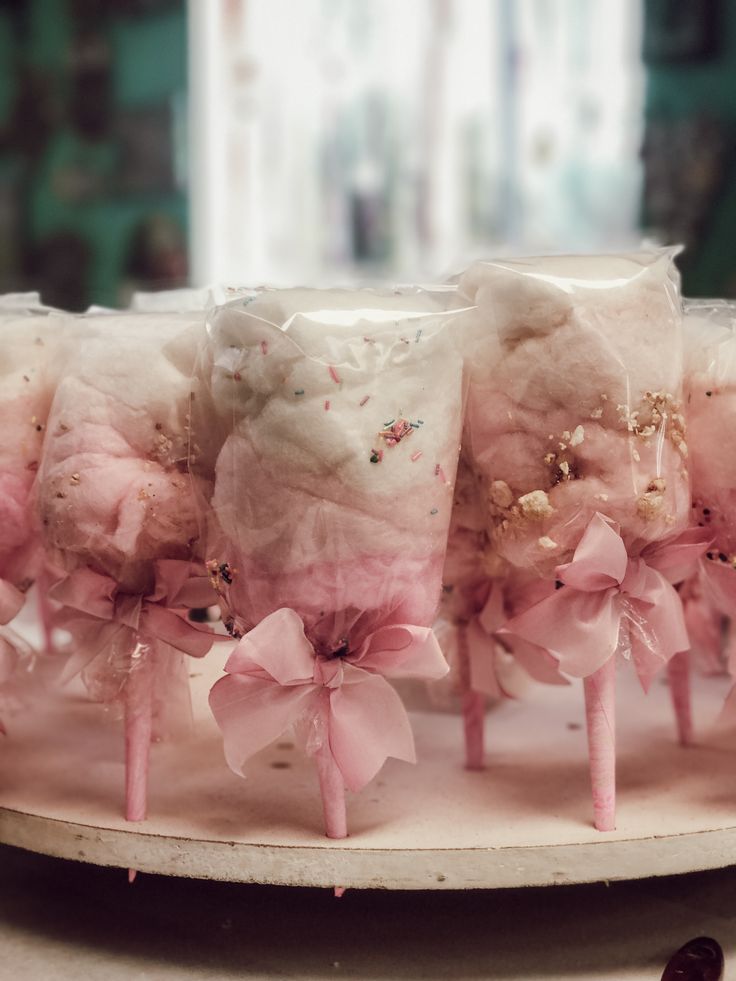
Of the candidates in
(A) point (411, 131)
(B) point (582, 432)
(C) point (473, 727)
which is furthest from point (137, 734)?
(A) point (411, 131)

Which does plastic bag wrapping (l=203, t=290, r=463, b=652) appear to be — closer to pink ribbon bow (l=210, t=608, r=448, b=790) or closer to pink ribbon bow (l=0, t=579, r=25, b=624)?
pink ribbon bow (l=210, t=608, r=448, b=790)

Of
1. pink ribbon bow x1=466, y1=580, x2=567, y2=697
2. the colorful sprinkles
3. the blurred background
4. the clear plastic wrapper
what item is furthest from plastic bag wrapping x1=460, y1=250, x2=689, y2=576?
the blurred background

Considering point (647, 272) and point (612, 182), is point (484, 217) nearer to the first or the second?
point (612, 182)

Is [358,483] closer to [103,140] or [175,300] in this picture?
[175,300]

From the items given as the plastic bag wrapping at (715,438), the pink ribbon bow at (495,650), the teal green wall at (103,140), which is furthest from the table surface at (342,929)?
the teal green wall at (103,140)

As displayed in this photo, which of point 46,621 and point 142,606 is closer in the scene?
point 142,606

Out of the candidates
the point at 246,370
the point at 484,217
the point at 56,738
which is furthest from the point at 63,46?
the point at 246,370

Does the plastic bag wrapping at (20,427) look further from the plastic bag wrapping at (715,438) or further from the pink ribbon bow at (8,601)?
the plastic bag wrapping at (715,438)
